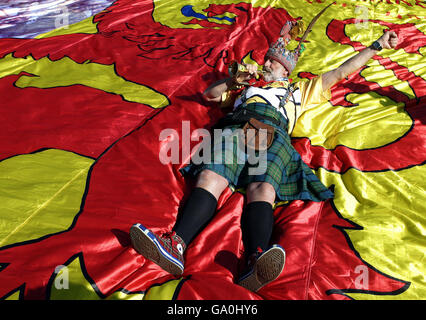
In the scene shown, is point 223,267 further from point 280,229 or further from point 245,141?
point 245,141

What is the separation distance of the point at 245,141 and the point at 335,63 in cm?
144

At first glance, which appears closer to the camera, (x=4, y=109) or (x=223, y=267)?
(x=223, y=267)

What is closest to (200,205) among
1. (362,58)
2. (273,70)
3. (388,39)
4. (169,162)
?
(169,162)

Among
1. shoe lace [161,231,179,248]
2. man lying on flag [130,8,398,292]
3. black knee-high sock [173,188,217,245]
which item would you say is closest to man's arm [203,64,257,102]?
man lying on flag [130,8,398,292]

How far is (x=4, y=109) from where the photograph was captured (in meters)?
1.91

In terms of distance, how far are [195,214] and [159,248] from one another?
10.5 inches

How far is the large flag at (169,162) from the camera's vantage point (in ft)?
3.95

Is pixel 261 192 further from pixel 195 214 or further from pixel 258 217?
pixel 195 214

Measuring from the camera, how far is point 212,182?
58.9 inches

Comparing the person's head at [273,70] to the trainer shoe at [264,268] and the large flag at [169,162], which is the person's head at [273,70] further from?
the trainer shoe at [264,268]

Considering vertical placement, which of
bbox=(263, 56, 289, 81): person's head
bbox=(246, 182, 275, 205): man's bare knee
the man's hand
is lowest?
bbox=(246, 182, 275, 205): man's bare knee

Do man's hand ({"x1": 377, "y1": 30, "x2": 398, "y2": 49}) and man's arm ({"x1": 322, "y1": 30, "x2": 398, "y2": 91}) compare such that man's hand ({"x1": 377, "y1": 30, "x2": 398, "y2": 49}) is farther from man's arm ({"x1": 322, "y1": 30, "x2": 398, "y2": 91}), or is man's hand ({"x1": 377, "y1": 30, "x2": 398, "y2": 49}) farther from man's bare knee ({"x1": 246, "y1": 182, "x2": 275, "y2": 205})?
man's bare knee ({"x1": 246, "y1": 182, "x2": 275, "y2": 205})

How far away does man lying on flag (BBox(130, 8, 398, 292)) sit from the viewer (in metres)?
1.19
